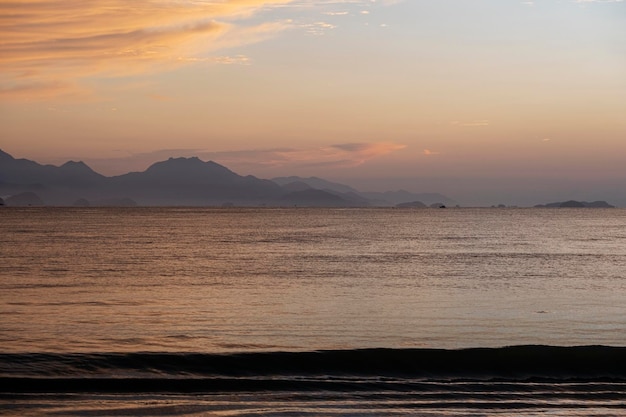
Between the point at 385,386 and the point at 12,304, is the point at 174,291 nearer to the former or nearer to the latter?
the point at 12,304

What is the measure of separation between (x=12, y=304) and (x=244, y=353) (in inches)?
542

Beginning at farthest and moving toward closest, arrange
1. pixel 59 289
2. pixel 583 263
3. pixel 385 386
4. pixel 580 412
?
pixel 583 263 → pixel 59 289 → pixel 385 386 → pixel 580 412

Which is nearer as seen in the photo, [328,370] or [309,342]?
[328,370]

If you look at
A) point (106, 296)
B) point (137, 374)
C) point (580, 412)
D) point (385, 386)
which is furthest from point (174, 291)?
point (580, 412)

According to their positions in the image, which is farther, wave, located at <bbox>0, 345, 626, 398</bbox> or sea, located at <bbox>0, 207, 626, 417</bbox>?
wave, located at <bbox>0, 345, 626, 398</bbox>

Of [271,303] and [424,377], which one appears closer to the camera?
[424,377]

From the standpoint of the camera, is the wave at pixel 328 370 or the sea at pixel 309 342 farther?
the wave at pixel 328 370

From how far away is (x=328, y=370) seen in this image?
19172 millimetres

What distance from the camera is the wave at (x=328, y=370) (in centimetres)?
1673

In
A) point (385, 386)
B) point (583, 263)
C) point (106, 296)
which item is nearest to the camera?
point (385, 386)

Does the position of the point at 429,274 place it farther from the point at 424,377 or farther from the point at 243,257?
the point at 424,377

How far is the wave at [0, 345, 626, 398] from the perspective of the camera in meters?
16.7

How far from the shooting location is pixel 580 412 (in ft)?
45.4

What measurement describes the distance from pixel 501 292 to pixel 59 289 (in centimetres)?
2124
